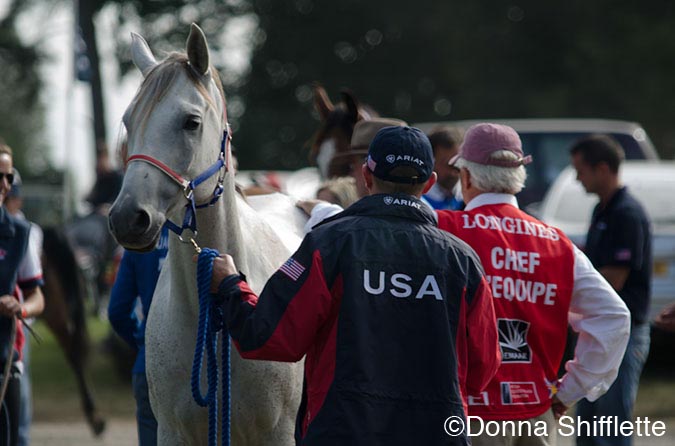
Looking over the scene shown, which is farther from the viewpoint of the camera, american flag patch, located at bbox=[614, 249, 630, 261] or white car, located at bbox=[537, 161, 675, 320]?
white car, located at bbox=[537, 161, 675, 320]

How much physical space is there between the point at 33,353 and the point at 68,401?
3172mm

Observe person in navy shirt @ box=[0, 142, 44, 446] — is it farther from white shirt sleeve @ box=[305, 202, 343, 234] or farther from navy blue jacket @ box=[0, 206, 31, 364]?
white shirt sleeve @ box=[305, 202, 343, 234]

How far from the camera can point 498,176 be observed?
14.9ft

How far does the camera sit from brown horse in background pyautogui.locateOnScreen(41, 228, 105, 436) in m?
9.84

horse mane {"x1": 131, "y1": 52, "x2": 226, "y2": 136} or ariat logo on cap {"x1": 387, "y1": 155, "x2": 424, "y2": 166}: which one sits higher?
horse mane {"x1": 131, "y1": 52, "x2": 226, "y2": 136}

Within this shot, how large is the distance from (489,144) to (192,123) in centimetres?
121

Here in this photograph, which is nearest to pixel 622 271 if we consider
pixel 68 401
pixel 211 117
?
pixel 211 117

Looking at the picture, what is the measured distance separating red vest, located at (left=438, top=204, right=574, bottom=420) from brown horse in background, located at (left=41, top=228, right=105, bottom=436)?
588 cm

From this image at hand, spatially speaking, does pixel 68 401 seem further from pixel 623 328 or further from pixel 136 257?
pixel 623 328

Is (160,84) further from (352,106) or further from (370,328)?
(352,106)

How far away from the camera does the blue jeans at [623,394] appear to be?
642cm

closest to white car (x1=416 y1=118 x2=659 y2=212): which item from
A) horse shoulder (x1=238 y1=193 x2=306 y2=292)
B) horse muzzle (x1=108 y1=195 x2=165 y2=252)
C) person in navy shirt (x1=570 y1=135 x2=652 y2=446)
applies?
person in navy shirt (x1=570 y1=135 x2=652 y2=446)

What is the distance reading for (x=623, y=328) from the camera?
177 inches

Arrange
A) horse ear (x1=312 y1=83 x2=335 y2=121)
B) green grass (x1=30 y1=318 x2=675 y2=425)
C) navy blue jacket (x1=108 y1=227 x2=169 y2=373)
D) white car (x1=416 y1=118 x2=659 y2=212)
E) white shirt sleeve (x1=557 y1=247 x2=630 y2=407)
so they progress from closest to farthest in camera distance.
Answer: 1. white shirt sleeve (x1=557 y1=247 x2=630 y2=407)
2. navy blue jacket (x1=108 y1=227 x2=169 y2=373)
3. horse ear (x1=312 y1=83 x2=335 y2=121)
4. green grass (x1=30 y1=318 x2=675 y2=425)
5. white car (x1=416 y1=118 x2=659 y2=212)
